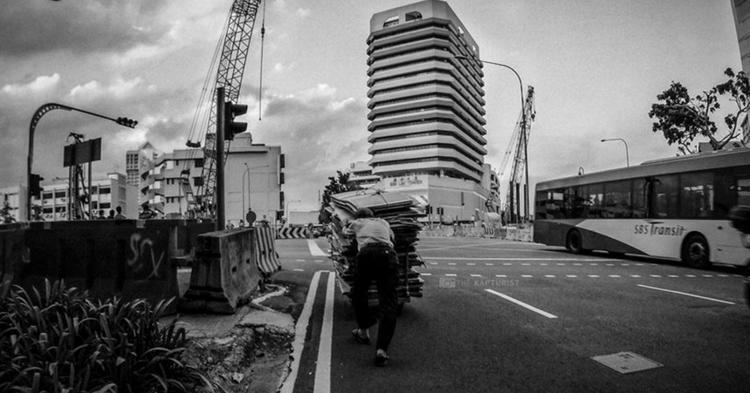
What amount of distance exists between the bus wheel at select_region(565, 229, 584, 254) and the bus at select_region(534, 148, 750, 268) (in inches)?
1.6

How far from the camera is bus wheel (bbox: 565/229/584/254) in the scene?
758 inches

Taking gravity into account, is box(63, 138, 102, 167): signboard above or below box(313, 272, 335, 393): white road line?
above

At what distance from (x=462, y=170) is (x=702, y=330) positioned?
392 feet

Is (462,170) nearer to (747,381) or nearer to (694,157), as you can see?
(694,157)

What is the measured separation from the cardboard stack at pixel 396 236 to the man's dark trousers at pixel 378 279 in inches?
39.9

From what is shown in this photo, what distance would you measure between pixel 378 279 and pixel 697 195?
42.7ft

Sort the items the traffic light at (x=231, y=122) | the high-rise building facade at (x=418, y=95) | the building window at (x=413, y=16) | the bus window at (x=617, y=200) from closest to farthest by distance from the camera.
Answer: the traffic light at (x=231, y=122)
the bus window at (x=617, y=200)
the high-rise building facade at (x=418, y=95)
the building window at (x=413, y=16)

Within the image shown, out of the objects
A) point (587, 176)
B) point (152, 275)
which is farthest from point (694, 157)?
point (152, 275)

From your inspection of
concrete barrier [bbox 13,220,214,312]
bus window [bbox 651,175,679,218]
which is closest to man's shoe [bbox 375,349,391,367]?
concrete barrier [bbox 13,220,214,312]

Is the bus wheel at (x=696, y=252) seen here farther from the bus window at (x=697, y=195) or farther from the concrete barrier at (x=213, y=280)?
the concrete barrier at (x=213, y=280)

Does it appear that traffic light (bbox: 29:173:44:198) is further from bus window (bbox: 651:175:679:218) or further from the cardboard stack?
bus window (bbox: 651:175:679:218)

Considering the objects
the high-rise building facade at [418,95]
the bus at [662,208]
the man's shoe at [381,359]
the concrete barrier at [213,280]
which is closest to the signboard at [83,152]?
the concrete barrier at [213,280]

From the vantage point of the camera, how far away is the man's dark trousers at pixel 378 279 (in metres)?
5.12

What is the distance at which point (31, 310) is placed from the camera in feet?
12.8
